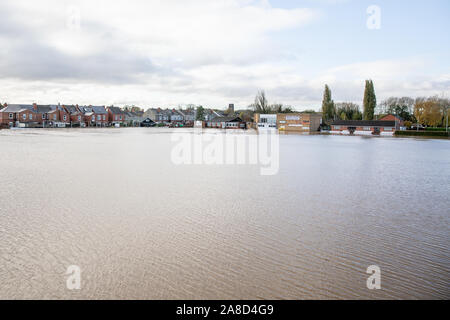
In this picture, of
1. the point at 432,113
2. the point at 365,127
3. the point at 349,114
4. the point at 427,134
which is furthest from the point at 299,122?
the point at 427,134

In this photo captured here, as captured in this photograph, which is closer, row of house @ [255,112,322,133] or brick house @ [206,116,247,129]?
row of house @ [255,112,322,133]

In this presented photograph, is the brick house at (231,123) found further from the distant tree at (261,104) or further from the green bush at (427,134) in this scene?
the green bush at (427,134)

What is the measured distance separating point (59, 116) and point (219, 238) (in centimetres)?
8911

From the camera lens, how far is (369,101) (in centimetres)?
8156

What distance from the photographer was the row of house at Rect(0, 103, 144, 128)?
252ft

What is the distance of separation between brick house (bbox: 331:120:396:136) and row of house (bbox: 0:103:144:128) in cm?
5842

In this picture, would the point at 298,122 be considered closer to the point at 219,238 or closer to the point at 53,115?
the point at 53,115

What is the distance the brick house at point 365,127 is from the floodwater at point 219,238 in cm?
6388

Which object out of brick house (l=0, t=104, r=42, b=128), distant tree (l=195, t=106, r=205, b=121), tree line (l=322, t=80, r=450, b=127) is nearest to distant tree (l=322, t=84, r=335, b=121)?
tree line (l=322, t=80, r=450, b=127)

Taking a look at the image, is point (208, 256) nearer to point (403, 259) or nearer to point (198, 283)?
point (198, 283)

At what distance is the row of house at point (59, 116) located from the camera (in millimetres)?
76875

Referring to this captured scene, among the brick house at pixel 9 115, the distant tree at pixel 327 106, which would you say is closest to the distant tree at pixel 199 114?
the distant tree at pixel 327 106

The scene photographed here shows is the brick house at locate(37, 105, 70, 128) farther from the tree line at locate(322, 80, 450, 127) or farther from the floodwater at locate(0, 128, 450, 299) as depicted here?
the floodwater at locate(0, 128, 450, 299)

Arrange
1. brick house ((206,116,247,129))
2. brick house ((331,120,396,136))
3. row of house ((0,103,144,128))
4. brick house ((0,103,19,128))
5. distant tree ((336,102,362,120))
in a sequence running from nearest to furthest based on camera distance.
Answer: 1. brick house ((331,120,396,136))
2. brick house ((0,103,19,128))
3. row of house ((0,103,144,128))
4. distant tree ((336,102,362,120))
5. brick house ((206,116,247,129))
